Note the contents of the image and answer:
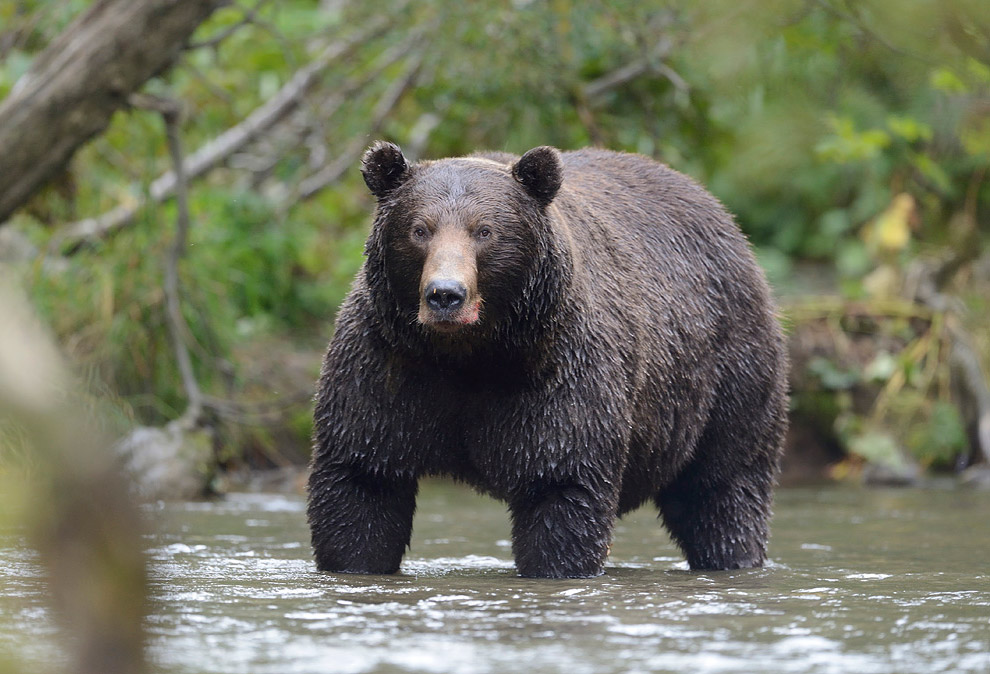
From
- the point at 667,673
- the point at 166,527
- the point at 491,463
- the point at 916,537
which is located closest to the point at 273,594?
the point at 491,463

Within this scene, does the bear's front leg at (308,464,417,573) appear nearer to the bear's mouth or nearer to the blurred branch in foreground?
the bear's mouth

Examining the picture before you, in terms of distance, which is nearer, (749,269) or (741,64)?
(741,64)

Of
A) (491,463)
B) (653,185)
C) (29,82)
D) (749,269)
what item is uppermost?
(29,82)

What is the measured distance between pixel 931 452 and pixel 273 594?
329 inches

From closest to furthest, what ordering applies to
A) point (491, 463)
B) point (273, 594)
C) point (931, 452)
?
point (273, 594) → point (491, 463) → point (931, 452)

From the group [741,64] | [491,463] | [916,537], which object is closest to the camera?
[741,64]

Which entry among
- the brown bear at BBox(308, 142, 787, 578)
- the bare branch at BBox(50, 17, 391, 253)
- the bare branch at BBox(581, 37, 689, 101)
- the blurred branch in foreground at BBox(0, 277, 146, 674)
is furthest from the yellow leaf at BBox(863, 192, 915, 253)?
the blurred branch in foreground at BBox(0, 277, 146, 674)

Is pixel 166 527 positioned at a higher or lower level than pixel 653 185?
lower

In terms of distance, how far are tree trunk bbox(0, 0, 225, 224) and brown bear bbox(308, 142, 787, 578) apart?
3.49 m

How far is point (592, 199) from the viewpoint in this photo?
6809 millimetres

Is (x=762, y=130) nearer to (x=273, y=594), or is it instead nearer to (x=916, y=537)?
(x=273, y=594)

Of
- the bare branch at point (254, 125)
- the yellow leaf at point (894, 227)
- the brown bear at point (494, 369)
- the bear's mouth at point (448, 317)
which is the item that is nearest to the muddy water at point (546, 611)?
the brown bear at point (494, 369)

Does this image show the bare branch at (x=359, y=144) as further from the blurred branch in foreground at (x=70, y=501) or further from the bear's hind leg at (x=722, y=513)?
the blurred branch in foreground at (x=70, y=501)

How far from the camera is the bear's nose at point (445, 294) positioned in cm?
523
